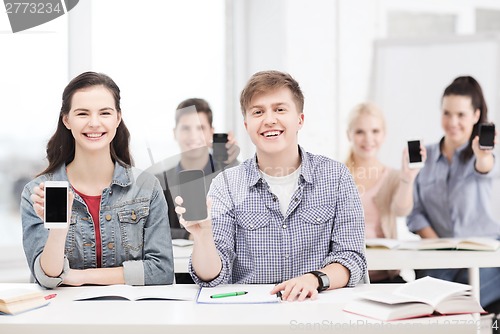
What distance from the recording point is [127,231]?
215 centimetres

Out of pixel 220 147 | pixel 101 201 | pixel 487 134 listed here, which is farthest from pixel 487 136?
pixel 101 201

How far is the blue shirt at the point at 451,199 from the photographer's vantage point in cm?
339

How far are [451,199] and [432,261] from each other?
766 mm

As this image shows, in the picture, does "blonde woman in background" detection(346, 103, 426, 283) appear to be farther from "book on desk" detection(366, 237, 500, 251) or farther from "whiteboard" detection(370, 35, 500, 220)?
"whiteboard" detection(370, 35, 500, 220)

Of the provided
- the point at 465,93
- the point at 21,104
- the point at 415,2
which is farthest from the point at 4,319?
the point at 415,2

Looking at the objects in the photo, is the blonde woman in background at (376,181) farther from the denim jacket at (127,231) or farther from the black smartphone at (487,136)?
the denim jacket at (127,231)

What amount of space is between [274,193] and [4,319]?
2.98ft

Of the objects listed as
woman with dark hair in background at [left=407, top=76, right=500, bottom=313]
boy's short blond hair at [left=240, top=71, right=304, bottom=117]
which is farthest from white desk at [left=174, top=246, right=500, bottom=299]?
boy's short blond hair at [left=240, top=71, right=304, bottom=117]

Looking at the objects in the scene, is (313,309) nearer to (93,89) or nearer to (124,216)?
(124,216)

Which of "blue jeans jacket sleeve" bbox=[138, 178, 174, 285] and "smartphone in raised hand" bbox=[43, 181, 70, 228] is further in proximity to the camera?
"blue jeans jacket sleeve" bbox=[138, 178, 174, 285]

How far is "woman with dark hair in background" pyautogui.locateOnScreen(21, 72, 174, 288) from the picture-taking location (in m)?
2.11

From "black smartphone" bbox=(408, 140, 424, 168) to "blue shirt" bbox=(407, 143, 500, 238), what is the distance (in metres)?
0.49

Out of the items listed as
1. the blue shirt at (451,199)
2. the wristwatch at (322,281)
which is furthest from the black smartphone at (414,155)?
the wristwatch at (322,281)

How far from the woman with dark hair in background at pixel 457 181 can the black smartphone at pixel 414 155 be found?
497 mm
